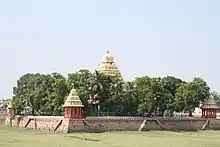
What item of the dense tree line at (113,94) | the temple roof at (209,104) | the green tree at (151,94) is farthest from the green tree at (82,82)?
the temple roof at (209,104)

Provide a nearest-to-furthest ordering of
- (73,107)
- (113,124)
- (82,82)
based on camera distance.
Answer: (73,107), (113,124), (82,82)

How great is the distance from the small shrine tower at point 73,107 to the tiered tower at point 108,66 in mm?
16997

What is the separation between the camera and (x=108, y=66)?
6769 cm

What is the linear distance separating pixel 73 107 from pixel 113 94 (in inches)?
300

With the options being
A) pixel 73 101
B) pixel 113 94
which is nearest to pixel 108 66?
pixel 113 94

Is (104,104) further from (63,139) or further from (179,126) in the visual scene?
(63,139)

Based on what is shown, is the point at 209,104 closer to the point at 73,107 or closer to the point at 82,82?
the point at 82,82

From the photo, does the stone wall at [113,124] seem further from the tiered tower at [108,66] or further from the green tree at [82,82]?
the tiered tower at [108,66]

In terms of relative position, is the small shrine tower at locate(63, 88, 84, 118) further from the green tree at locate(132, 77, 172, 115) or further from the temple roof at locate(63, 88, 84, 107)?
the green tree at locate(132, 77, 172, 115)

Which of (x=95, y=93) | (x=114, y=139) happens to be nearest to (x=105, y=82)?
(x=95, y=93)

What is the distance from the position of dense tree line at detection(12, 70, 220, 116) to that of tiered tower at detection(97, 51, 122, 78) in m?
5.67

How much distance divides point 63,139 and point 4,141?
425 cm

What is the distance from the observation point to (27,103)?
2357 inches

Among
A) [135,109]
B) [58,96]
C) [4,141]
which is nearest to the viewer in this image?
[4,141]
